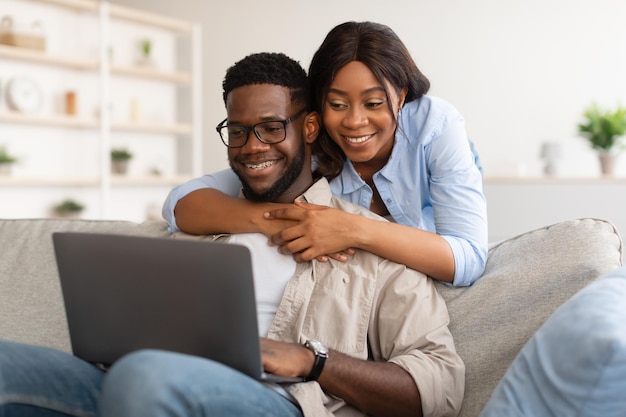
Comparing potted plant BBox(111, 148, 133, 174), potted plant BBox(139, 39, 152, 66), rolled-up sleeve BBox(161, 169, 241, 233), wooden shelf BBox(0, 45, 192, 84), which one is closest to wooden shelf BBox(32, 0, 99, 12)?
wooden shelf BBox(0, 45, 192, 84)

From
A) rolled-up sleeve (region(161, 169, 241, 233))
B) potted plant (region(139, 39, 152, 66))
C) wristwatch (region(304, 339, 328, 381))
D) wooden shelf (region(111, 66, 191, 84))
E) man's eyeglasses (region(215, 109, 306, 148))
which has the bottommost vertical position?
wristwatch (region(304, 339, 328, 381))

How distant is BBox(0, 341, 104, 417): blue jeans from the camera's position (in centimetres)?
142

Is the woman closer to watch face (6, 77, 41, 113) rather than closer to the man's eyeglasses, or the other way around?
the man's eyeglasses

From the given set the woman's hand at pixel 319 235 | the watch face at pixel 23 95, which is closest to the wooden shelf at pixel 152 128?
the watch face at pixel 23 95

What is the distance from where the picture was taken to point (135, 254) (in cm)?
134

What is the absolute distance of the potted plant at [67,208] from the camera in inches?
262

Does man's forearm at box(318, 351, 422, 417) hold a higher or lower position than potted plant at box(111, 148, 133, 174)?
lower

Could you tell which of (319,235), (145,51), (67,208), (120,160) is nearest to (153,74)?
(145,51)

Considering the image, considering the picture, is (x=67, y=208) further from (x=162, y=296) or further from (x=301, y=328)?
(x=162, y=296)

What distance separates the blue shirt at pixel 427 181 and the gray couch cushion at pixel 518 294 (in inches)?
4.0

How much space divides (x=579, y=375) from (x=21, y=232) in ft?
5.40

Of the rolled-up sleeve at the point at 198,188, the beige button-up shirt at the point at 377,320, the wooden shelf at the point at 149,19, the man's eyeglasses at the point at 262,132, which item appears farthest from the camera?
the wooden shelf at the point at 149,19

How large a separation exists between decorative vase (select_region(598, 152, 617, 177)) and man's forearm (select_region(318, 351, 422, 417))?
4.13 meters

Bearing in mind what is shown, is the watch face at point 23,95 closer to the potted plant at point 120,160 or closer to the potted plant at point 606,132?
the potted plant at point 120,160
